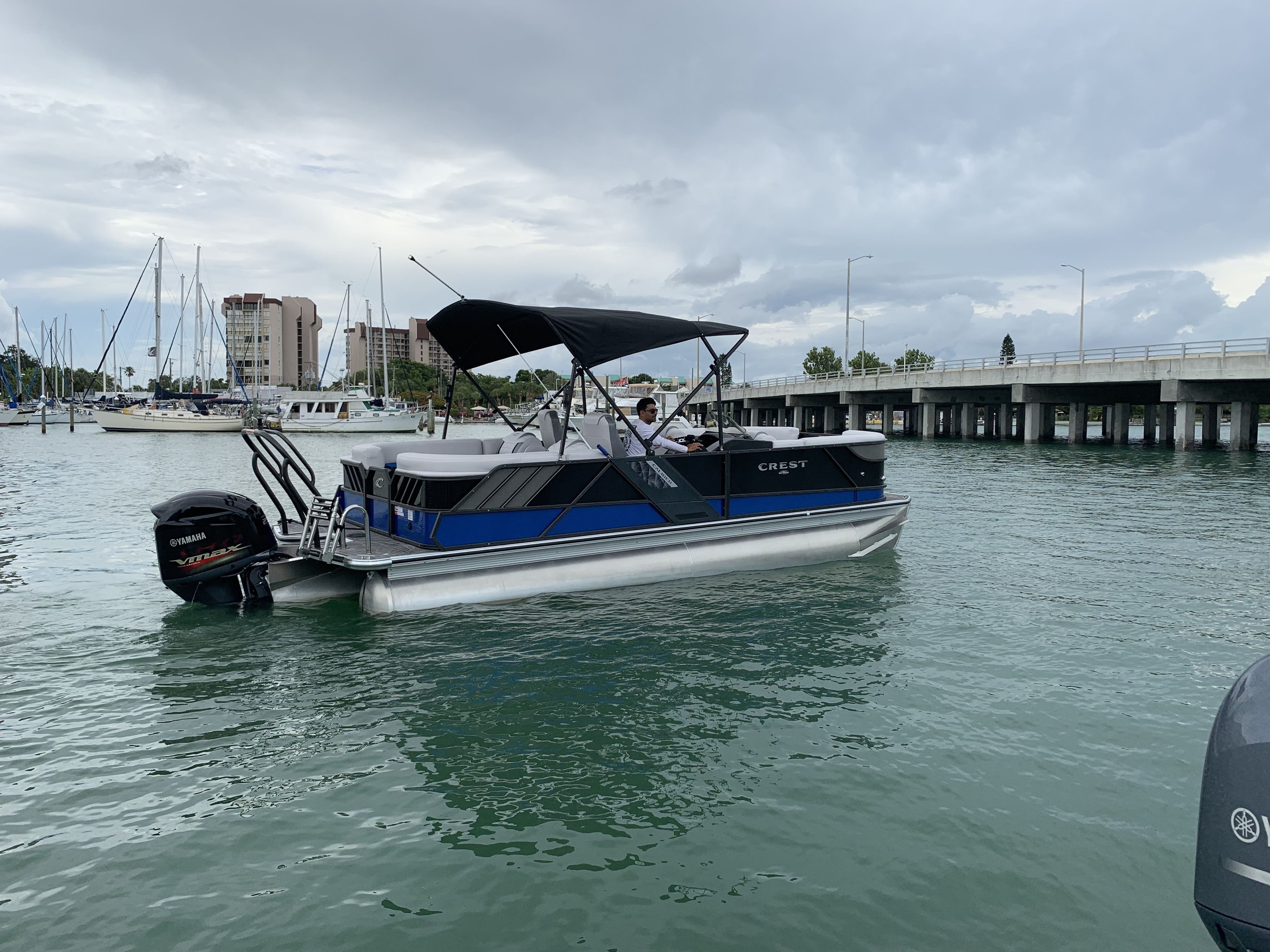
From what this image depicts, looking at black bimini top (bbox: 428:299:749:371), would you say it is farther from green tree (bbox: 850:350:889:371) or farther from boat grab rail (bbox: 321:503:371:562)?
green tree (bbox: 850:350:889:371)

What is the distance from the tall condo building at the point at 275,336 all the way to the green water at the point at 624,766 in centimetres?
9489

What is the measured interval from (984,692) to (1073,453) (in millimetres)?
37354

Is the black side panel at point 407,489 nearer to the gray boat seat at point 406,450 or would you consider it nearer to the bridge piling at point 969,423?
the gray boat seat at point 406,450

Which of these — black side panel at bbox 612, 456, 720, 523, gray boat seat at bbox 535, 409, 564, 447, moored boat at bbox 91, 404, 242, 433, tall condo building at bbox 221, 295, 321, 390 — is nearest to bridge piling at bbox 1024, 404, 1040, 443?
black side panel at bbox 612, 456, 720, 523

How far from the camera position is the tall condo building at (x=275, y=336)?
436ft

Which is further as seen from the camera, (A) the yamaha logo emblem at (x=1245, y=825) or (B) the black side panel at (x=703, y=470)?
(B) the black side panel at (x=703, y=470)

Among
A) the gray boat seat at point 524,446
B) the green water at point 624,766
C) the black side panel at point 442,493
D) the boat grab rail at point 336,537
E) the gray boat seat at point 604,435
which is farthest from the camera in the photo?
the gray boat seat at point 524,446

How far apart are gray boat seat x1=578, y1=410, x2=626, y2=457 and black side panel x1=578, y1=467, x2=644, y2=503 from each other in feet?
1.00

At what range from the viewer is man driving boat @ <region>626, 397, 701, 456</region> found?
1052cm

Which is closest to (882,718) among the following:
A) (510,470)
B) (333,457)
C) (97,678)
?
(510,470)

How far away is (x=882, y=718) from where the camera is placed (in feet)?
20.8

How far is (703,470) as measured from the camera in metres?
10.7

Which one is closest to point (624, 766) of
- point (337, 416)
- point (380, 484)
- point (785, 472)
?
point (380, 484)

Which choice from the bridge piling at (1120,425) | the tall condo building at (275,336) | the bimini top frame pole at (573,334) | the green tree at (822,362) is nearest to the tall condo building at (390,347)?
the tall condo building at (275,336)
